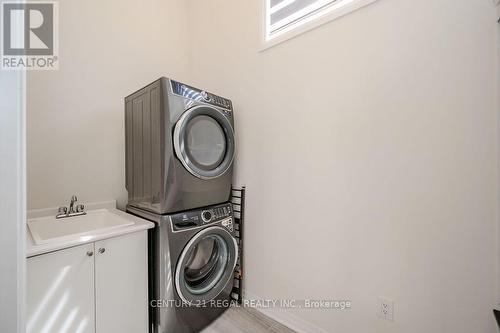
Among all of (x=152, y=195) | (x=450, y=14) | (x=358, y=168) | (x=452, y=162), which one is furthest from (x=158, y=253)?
(x=450, y=14)

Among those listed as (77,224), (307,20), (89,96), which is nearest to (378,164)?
(307,20)

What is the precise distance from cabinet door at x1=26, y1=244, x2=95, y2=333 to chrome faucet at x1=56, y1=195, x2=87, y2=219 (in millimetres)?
599

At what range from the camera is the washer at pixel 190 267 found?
138cm

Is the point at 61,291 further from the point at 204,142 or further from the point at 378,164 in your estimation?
the point at 378,164

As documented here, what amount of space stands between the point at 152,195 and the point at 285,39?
4.88 ft

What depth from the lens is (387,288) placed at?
125cm

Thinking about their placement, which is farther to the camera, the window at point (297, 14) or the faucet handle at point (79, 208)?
the faucet handle at point (79, 208)

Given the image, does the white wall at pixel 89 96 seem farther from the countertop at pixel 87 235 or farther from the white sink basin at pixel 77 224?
the white sink basin at pixel 77 224

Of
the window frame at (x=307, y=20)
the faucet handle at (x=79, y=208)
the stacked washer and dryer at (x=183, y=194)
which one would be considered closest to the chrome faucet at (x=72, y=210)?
the faucet handle at (x=79, y=208)

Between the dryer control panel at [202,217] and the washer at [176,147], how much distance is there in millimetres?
49

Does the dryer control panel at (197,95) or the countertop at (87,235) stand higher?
the dryer control panel at (197,95)

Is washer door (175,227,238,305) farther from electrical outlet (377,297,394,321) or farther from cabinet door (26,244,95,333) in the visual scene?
electrical outlet (377,297,394,321)

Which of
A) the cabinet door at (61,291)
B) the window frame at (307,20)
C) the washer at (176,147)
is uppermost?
the window frame at (307,20)

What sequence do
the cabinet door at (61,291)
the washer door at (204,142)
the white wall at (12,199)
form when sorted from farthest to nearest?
1. the washer door at (204,142)
2. the cabinet door at (61,291)
3. the white wall at (12,199)
